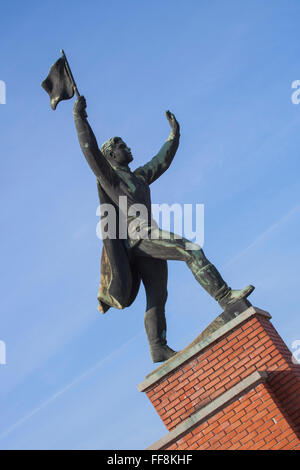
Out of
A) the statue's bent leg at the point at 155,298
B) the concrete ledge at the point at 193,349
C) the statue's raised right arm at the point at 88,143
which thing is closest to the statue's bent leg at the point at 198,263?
the concrete ledge at the point at 193,349

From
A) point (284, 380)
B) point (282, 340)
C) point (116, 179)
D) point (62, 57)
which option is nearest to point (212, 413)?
point (284, 380)

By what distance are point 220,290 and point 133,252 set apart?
4.20 ft

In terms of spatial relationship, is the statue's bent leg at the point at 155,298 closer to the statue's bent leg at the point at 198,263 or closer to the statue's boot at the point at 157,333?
the statue's boot at the point at 157,333

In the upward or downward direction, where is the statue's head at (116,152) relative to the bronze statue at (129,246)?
upward

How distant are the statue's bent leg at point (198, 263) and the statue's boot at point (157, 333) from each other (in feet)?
2.66

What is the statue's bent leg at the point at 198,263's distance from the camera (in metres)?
6.37

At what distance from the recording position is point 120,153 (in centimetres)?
750

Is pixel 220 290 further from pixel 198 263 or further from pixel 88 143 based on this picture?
pixel 88 143

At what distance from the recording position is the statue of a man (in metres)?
6.73

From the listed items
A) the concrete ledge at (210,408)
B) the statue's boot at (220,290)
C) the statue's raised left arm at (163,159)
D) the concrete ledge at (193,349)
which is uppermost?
the statue's raised left arm at (163,159)

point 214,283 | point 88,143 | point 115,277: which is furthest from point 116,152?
point 214,283

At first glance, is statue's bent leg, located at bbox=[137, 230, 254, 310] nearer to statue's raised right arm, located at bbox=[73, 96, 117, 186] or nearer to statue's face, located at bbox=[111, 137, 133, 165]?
statue's raised right arm, located at bbox=[73, 96, 117, 186]

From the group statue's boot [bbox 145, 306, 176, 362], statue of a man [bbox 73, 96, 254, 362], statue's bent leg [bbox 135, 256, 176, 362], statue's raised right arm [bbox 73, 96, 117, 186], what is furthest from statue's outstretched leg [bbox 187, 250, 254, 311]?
statue's raised right arm [bbox 73, 96, 117, 186]
